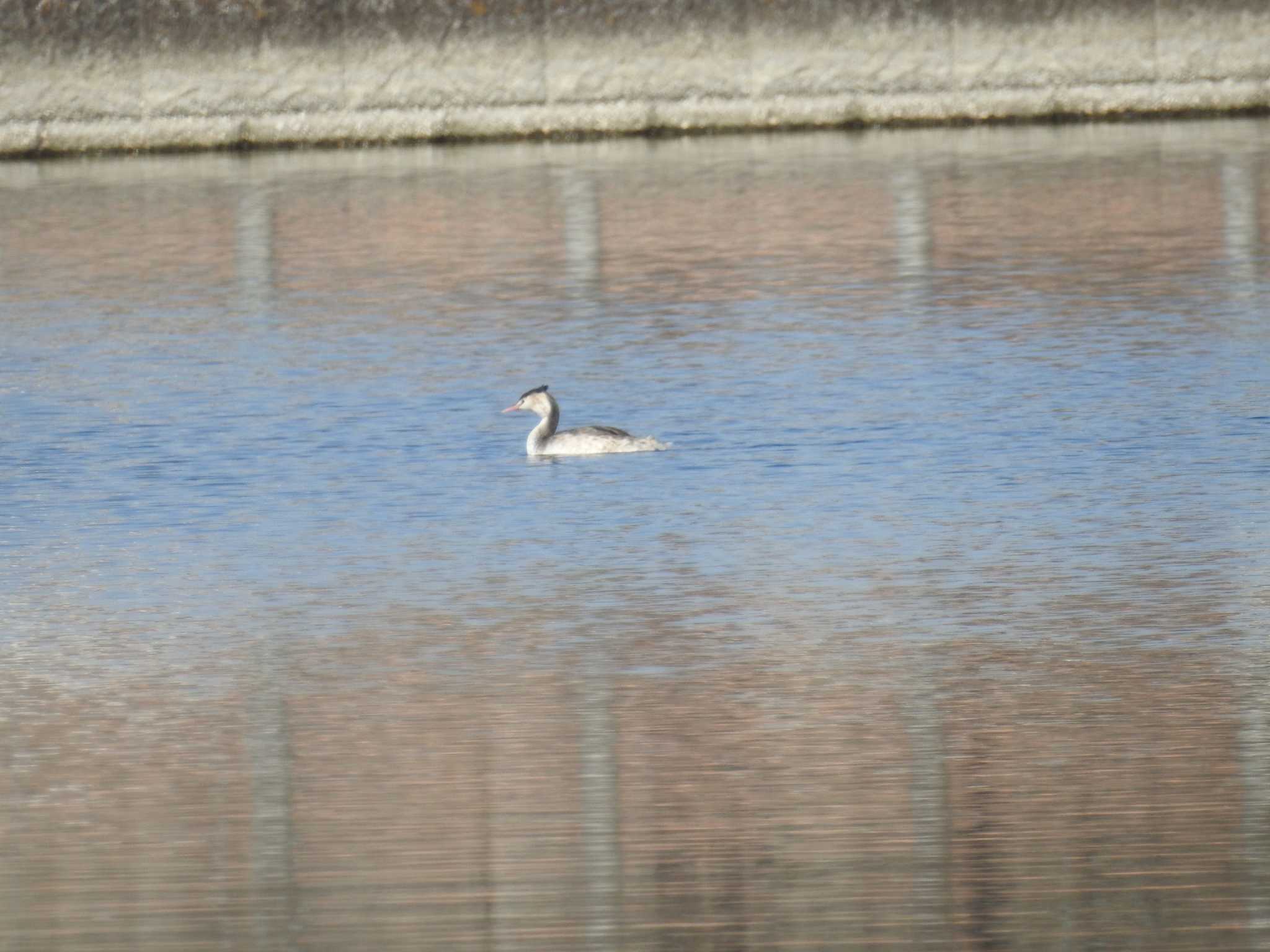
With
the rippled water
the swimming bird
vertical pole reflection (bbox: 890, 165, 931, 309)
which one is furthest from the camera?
vertical pole reflection (bbox: 890, 165, 931, 309)

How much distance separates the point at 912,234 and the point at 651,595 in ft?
37.8

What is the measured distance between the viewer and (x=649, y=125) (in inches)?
1168

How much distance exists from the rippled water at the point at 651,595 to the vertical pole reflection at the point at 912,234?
108 millimetres

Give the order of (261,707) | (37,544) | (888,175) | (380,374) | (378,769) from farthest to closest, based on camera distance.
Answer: (888,175) < (380,374) < (37,544) < (261,707) < (378,769)

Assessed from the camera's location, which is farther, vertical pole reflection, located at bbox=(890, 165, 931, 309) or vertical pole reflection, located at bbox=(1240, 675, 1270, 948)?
vertical pole reflection, located at bbox=(890, 165, 931, 309)

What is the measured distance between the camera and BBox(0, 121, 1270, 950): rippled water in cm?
682

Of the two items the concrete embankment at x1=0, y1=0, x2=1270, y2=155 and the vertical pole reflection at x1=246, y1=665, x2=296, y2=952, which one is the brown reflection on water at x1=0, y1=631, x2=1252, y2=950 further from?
the concrete embankment at x1=0, y1=0, x2=1270, y2=155

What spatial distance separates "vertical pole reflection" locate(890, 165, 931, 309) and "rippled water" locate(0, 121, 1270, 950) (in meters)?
0.11

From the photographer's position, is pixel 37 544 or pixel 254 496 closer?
pixel 37 544

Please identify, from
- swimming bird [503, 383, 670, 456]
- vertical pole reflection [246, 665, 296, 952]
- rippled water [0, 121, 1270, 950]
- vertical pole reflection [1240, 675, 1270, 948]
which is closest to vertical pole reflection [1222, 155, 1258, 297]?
rippled water [0, 121, 1270, 950]

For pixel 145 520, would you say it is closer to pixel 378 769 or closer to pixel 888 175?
pixel 378 769

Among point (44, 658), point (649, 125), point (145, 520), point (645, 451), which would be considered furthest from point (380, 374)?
point (649, 125)

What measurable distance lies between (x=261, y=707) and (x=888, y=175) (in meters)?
17.1

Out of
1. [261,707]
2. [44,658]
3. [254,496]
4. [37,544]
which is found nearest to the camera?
[261,707]
